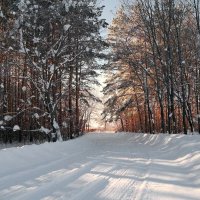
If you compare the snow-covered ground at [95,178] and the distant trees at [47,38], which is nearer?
the snow-covered ground at [95,178]

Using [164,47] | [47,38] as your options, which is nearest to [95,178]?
[47,38]

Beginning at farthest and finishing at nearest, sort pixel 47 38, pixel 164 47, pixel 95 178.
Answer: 1. pixel 164 47
2. pixel 47 38
3. pixel 95 178

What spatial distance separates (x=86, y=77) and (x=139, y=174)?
25564mm

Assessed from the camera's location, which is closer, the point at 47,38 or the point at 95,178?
the point at 95,178

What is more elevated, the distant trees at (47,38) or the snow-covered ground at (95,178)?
the distant trees at (47,38)

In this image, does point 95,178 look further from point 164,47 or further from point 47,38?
point 164,47

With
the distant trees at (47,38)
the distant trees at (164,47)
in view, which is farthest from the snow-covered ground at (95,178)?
the distant trees at (164,47)

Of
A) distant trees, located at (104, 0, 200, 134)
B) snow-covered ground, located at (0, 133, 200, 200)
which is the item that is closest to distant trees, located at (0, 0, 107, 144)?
distant trees, located at (104, 0, 200, 134)

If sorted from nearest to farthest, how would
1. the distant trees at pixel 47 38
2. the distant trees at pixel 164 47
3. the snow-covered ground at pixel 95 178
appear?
the snow-covered ground at pixel 95 178 < the distant trees at pixel 47 38 < the distant trees at pixel 164 47

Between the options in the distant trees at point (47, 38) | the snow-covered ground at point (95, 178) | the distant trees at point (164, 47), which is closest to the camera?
the snow-covered ground at point (95, 178)

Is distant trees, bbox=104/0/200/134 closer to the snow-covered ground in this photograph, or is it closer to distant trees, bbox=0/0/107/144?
distant trees, bbox=0/0/107/144

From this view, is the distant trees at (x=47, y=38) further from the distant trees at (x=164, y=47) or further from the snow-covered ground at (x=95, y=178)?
the snow-covered ground at (x=95, y=178)

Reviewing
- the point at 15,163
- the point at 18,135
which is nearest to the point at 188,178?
the point at 15,163

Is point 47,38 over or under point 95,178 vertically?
over
